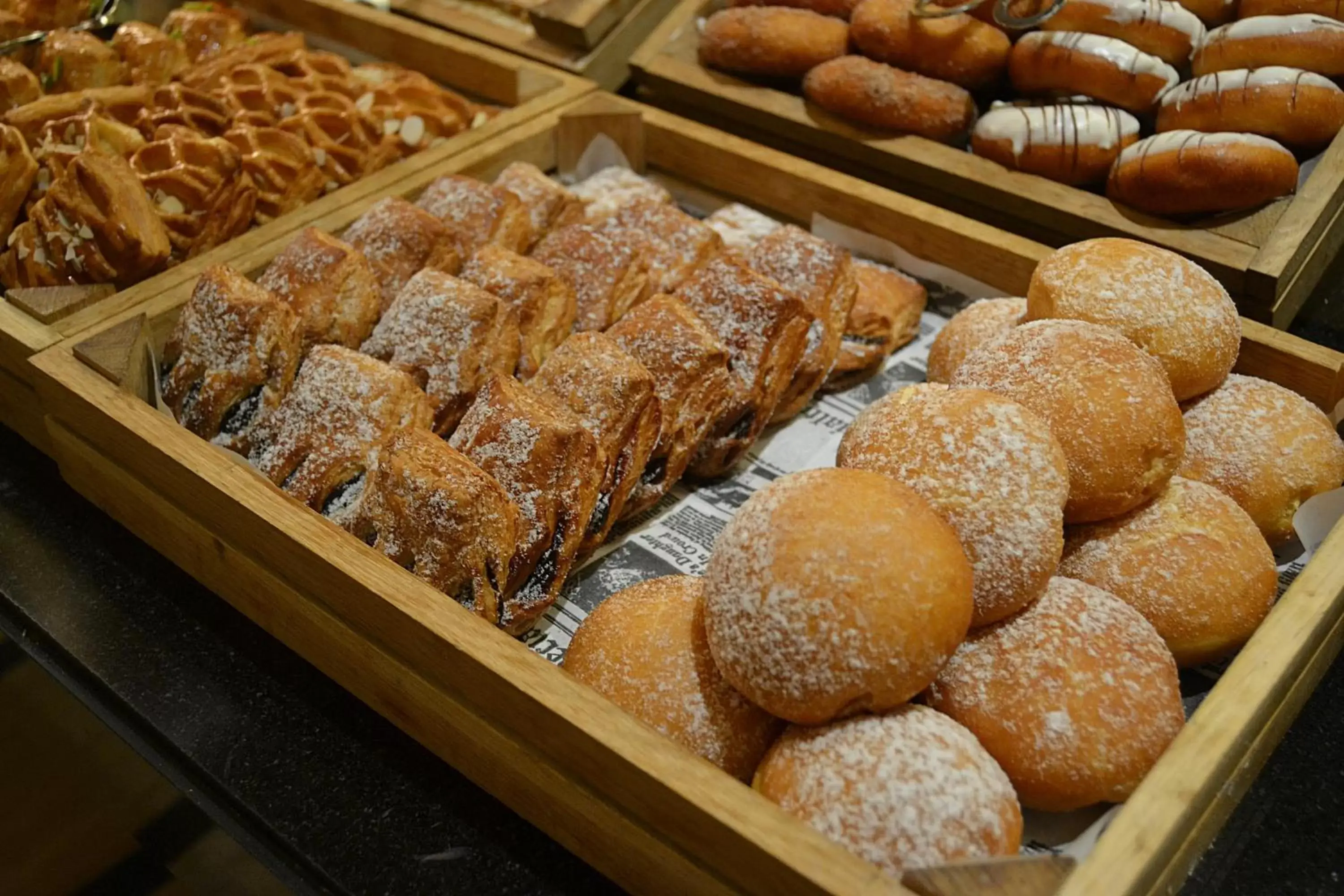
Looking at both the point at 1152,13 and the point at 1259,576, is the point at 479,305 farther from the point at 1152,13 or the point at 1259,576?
the point at 1152,13

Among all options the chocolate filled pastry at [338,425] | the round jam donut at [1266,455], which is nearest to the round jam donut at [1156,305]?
the round jam donut at [1266,455]

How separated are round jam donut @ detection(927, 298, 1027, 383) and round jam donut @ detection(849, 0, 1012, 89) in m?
0.68

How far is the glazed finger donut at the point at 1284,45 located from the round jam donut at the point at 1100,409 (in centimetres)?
99

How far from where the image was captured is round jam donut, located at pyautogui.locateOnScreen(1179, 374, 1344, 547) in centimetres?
161

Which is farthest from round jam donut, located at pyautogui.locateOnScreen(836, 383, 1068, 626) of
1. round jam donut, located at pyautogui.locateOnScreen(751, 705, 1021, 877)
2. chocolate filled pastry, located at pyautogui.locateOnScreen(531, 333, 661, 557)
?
chocolate filled pastry, located at pyautogui.locateOnScreen(531, 333, 661, 557)

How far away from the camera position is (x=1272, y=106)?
206cm

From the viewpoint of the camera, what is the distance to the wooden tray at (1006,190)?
77.7 inches

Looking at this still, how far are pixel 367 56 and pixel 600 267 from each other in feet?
4.72

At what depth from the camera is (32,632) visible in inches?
69.9

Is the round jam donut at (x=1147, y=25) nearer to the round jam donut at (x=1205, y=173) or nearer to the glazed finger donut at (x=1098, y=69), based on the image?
the glazed finger donut at (x=1098, y=69)

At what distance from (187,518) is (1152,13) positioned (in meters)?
2.08

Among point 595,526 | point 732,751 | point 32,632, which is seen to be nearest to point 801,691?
point 732,751

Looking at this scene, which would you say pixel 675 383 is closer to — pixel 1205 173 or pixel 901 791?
pixel 901 791

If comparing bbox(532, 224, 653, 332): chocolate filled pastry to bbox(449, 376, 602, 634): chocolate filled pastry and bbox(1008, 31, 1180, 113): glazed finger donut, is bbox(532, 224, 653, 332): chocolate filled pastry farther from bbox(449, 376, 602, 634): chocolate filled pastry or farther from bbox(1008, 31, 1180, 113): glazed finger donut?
bbox(1008, 31, 1180, 113): glazed finger donut
